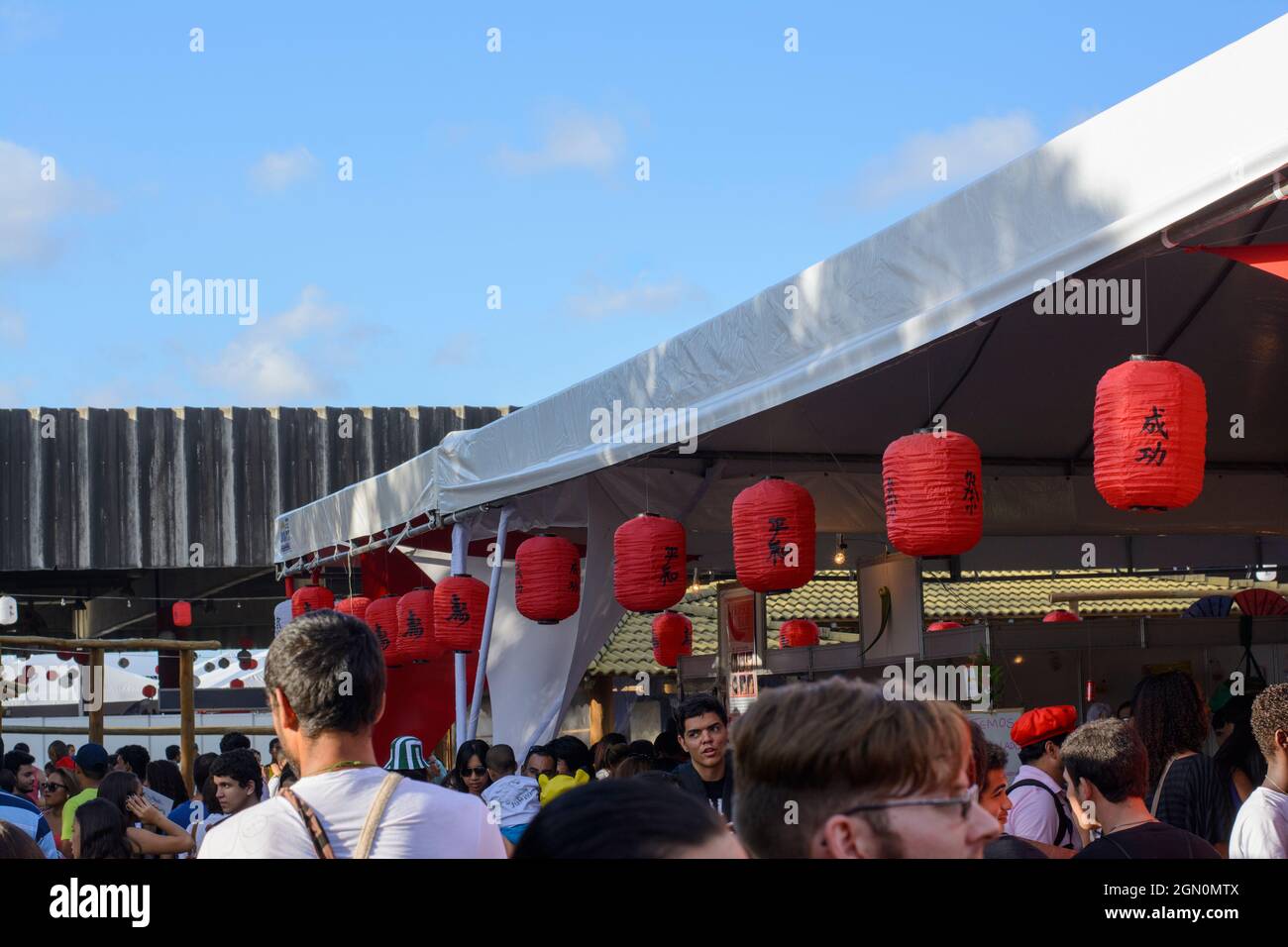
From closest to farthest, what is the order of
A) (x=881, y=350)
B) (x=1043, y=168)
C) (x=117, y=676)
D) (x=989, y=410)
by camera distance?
1. (x=1043, y=168)
2. (x=881, y=350)
3. (x=989, y=410)
4. (x=117, y=676)

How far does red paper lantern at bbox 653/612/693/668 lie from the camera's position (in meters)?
13.6

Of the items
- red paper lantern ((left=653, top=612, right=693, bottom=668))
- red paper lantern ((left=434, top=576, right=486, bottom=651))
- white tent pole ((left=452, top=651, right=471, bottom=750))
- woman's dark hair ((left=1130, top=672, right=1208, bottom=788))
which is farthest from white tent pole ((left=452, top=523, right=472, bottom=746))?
woman's dark hair ((left=1130, top=672, right=1208, bottom=788))

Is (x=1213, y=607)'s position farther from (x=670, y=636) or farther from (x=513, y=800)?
(x=513, y=800)

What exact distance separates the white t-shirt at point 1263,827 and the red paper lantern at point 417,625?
27.0 ft

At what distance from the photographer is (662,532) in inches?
336

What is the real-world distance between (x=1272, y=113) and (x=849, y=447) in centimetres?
577

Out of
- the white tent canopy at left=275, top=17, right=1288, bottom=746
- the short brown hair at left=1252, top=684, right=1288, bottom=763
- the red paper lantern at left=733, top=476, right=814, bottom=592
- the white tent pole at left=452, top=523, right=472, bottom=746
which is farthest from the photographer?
the white tent pole at left=452, top=523, right=472, bottom=746

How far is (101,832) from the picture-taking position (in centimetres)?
514

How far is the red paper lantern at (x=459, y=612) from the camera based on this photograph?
1044 cm

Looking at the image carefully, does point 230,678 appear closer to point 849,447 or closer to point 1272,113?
point 849,447

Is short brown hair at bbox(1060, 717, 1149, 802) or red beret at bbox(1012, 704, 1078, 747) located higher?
short brown hair at bbox(1060, 717, 1149, 802)

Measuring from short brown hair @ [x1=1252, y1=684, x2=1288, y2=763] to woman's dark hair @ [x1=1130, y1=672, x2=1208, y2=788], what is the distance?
0.82 metres

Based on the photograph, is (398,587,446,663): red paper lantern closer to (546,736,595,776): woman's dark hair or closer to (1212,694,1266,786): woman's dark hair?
(546,736,595,776): woman's dark hair
